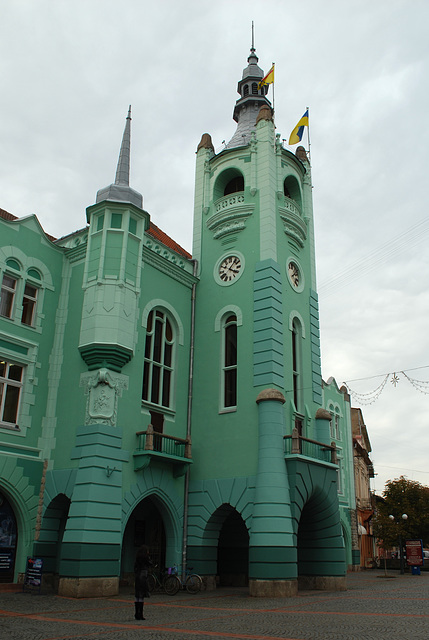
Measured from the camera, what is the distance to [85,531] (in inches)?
723

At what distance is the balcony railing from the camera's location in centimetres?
2175

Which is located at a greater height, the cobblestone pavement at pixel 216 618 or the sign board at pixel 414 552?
the sign board at pixel 414 552

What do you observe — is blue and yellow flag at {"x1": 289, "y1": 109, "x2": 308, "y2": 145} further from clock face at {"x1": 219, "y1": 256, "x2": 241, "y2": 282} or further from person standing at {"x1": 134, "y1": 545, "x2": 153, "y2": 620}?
person standing at {"x1": 134, "y1": 545, "x2": 153, "y2": 620}

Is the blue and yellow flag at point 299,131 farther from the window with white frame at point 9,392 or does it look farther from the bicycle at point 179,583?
the bicycle at point 179,583

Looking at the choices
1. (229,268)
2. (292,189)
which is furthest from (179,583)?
(292,189)

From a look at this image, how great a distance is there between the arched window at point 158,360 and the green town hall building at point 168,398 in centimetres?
9

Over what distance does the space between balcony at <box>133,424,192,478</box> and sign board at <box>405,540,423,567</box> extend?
23.0 meters

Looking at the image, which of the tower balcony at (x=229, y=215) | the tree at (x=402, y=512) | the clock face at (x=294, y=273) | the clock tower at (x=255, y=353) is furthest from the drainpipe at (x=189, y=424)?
the tree at (x=402, y=512)

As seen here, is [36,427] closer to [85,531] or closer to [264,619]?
[85,531]

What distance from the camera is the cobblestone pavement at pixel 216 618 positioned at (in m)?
11.1

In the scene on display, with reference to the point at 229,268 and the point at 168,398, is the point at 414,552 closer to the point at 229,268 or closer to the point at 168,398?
the point at 168,398

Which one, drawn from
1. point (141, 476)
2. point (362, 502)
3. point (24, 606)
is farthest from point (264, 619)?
point (362, 502)

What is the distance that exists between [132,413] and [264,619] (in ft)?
31.8

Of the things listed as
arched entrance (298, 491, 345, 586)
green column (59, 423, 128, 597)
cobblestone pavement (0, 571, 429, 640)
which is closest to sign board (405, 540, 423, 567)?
arched entrance (298, 491, 345, 586)
